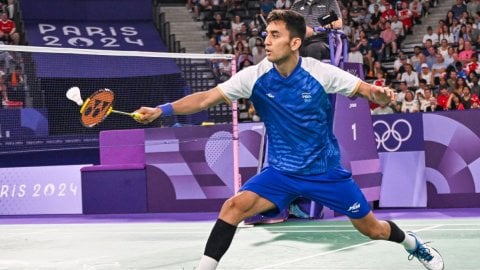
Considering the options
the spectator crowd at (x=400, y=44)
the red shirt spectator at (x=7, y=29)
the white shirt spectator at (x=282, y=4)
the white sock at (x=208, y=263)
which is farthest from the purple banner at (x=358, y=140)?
the white shirt spectator at (x=282, y=4)

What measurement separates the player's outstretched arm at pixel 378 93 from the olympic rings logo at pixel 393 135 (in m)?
7.35

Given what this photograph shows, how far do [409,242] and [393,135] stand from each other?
268 inches

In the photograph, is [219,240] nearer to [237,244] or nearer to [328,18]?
[237,244]

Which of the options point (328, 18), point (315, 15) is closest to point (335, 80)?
point (328, 18)

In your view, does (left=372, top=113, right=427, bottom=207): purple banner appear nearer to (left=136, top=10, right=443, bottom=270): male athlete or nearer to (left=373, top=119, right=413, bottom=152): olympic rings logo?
(left=373, top=119, right=413, bottom=152): olympic rings logo

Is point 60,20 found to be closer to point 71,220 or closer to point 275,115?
point 71,220

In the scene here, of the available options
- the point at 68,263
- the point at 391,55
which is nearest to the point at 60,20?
the point at 391,55

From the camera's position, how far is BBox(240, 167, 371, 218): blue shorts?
20.3 feet

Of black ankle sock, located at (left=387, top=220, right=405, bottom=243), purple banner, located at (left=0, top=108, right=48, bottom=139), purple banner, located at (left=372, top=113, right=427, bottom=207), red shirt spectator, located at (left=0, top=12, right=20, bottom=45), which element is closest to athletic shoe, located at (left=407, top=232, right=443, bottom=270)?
black ankle sock, located at (left=387, top=220, right=405, bottom=243)

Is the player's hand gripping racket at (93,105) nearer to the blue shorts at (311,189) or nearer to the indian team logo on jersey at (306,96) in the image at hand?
the blue shorts at (311,189)

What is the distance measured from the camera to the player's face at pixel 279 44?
6195 mm

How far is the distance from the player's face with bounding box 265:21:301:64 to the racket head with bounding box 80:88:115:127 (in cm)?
232

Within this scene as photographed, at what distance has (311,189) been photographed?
6242mm

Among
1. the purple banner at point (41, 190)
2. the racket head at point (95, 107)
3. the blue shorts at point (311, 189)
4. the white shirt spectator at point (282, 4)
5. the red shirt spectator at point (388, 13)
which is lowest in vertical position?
the purple banner at point (41, 190)
